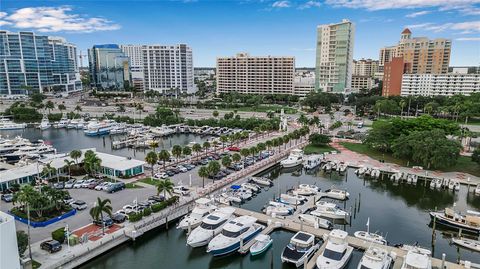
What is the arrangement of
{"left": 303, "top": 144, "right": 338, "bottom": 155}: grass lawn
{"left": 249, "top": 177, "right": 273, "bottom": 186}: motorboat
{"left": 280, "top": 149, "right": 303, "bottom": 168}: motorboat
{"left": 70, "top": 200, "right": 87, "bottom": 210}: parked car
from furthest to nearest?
{"left": 303, "top": 144, "right": 338, "bottom": 155}: grass lawn < {"left": 280, "top": 149, "right": 303, "bottom": 168}: motorboat < {"left": 249, "top": 177, "right": 273, "bottom": 186}: motorboat < {"left": 70, "top": 200, "right": 87, "bottom": 210}: parked car

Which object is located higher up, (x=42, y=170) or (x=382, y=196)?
(x=42, y=170)

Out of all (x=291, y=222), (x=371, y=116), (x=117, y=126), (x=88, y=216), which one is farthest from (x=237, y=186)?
(x=371, y=116)

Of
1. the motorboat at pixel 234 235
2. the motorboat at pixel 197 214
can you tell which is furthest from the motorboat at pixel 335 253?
the motorboat at pixel 197 214

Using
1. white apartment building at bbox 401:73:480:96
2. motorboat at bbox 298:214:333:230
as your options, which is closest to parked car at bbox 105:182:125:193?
motorboat at bbox 298:214:333:230

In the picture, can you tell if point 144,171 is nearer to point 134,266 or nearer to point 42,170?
point 42,170

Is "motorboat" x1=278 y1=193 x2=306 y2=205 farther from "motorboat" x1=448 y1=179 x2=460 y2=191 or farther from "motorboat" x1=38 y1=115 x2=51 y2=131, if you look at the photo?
"motorboat" x1=38 y1=115 x2=51 y2=131

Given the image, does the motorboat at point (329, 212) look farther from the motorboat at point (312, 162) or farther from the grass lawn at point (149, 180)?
the grass lawn at point (149, 180)
